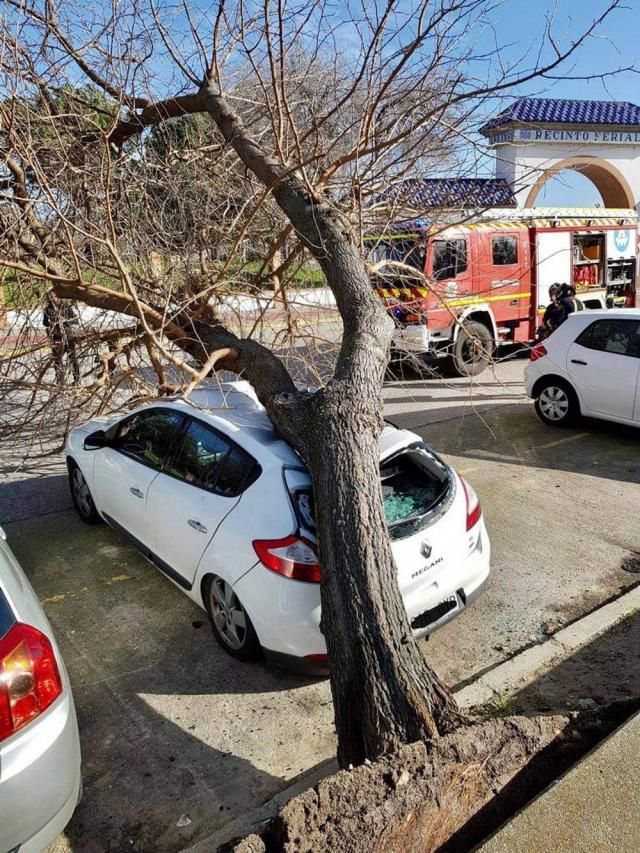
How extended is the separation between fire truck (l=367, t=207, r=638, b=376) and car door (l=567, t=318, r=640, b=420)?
201 centimetres

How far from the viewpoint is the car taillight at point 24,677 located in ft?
7.52

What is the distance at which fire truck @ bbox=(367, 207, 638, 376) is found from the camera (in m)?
10.6

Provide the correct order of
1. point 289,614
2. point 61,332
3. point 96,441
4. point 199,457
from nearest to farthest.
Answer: point 289,614, point 199,457, point 96,441, point 61,332

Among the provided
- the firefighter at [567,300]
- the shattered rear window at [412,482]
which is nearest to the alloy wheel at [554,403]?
the firefighter at [567,300]

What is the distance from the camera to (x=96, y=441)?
5.22m

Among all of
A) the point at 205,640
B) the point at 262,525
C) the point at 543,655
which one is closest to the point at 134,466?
the point at 205,640

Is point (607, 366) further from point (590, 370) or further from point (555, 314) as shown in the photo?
point (555, 314)

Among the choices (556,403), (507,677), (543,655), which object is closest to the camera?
(507,677)

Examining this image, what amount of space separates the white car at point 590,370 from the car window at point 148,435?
17.5ft

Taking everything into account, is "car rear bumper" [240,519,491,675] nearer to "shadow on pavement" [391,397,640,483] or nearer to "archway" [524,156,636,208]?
"shadow on pavement" [391,397,640,483]

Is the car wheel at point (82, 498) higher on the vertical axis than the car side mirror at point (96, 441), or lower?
lower

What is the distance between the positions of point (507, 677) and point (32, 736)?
2517mm

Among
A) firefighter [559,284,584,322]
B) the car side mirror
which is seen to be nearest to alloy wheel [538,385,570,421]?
firefighter [559,284,584,322]

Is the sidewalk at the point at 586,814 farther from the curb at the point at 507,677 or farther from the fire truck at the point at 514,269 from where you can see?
the fire truck at the point at 514,269
